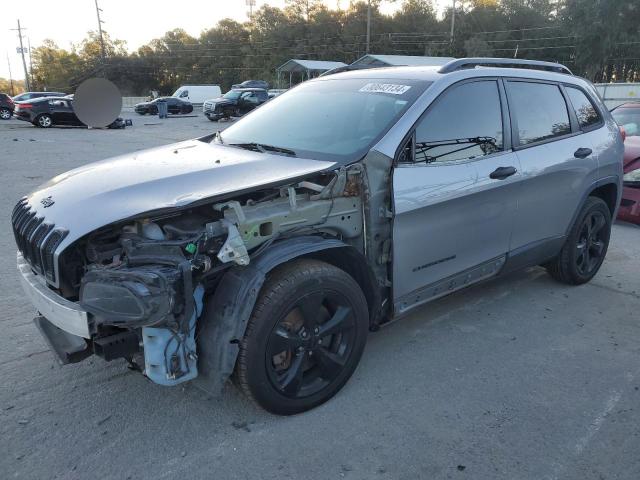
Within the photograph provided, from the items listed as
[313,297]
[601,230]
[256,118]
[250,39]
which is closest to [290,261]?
[313,297]

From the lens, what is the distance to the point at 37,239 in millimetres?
2648

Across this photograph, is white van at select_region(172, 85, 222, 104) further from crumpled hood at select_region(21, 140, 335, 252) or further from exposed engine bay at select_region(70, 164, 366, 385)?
exposed engine bay at select_region(70, 164, 366, 385)

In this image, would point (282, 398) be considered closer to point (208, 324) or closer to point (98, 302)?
point (208, 324)

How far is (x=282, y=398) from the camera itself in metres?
2.83

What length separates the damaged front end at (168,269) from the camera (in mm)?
2311

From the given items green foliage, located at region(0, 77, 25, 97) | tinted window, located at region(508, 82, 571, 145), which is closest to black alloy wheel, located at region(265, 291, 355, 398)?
tinted window, located at region(508, 82, 571, 145)

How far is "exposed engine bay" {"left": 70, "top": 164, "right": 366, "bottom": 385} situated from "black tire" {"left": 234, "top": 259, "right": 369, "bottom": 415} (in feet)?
0.79

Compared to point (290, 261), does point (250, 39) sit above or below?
above

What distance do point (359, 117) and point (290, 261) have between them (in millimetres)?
1252

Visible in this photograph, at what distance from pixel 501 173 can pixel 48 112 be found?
2514 centimetres

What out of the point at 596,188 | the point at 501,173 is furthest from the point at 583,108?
the point at 501,173

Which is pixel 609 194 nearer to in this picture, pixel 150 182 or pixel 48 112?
pixel 150 182

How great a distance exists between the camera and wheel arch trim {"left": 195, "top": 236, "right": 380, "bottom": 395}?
101 inches

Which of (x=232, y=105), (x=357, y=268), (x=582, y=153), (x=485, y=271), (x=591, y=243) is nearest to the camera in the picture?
(x=357, y=268)
